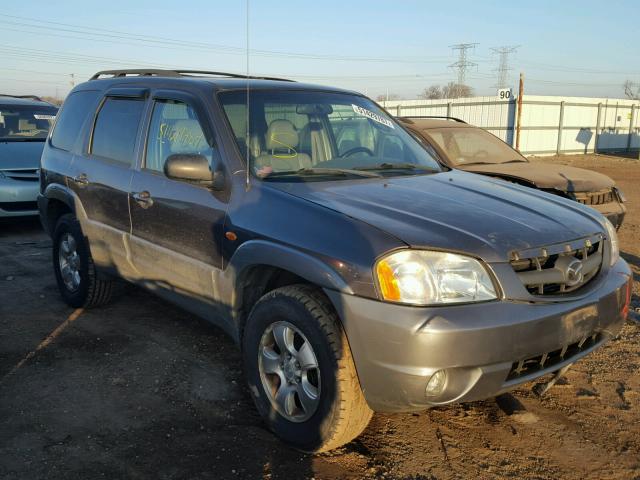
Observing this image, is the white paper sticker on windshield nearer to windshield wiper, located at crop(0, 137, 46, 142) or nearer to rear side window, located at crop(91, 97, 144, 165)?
rear side window, located at crop(91, 97, 144, 165)

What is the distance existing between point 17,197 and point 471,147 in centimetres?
617

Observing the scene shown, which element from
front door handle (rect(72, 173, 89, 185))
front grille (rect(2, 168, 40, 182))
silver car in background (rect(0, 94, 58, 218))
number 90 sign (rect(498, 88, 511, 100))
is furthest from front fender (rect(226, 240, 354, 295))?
number 90 sign (rect(498, 88, 511, 100))

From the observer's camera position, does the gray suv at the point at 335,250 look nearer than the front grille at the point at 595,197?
Yes

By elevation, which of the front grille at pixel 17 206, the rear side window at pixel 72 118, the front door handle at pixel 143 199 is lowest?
the front grille at pixel 17 206

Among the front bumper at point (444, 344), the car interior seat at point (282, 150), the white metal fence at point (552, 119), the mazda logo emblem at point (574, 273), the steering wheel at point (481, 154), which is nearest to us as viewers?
the front bumper at point (444, 344)

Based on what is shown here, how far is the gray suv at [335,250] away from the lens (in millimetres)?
2574

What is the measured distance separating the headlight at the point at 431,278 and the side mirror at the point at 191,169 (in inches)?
50.5

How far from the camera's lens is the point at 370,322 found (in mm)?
2562

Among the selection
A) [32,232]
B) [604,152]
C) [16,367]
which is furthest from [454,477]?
[604,152]

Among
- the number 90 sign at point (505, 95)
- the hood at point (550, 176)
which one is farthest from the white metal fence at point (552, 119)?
the hood at point (550, 176)

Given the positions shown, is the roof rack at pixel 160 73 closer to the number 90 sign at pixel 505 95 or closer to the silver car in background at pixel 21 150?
the silver car in background at pixel 21 150

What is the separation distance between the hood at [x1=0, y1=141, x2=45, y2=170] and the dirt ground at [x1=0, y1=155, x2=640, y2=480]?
181 inches

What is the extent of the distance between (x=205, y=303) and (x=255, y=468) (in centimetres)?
110

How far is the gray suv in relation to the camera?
257cm
